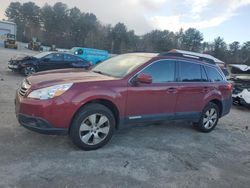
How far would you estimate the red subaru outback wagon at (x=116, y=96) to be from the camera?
4.36m

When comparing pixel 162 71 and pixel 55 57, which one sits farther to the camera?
pixel 55 57

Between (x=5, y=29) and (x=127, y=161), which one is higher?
(x=5, y=29)

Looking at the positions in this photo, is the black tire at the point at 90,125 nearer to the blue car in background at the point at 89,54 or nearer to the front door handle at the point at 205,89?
the front door handle at the point at 205,89

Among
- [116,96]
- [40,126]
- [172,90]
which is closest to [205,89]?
[172,90]

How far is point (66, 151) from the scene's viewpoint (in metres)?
4.55

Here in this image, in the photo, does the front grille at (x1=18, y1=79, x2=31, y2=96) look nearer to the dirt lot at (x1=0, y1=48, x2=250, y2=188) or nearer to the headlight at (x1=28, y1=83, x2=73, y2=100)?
the headlight at (x1=28, y1=83, x2=73, y2=100)

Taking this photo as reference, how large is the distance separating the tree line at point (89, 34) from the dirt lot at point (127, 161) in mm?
60762

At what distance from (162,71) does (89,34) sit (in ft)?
220

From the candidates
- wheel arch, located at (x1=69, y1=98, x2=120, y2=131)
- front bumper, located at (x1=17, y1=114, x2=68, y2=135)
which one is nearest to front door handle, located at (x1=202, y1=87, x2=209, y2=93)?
wheel arch, located at (x1=69, y1=98, x2=120, y2=131)

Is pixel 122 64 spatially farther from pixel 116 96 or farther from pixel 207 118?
pixel 207 118

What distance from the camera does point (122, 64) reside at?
222 inches

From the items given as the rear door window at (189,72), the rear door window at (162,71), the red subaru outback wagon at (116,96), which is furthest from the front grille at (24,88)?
the rear door window at (189,72)

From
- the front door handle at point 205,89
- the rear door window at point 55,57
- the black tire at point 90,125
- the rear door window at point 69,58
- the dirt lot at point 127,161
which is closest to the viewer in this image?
the dirt lot at point 127,161

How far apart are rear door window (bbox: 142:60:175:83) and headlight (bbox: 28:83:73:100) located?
5.19ft
